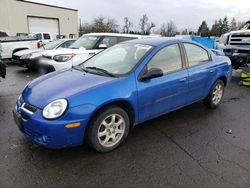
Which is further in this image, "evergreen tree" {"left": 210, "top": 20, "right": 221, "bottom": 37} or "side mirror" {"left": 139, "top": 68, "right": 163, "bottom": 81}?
"evergreen tree" {"left": 210, "top": 20, "right": 221, "bottom": 37}

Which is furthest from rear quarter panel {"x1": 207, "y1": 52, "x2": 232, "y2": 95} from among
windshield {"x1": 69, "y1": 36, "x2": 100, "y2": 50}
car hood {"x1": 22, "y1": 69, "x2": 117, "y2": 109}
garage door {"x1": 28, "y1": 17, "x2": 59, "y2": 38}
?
garage door {"x1": 28, "y1": 17, "x2": 59, "y2": 38}

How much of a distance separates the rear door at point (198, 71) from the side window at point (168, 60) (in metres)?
0.26

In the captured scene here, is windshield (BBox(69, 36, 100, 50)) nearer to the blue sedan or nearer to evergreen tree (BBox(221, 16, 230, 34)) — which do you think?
the blue sedan

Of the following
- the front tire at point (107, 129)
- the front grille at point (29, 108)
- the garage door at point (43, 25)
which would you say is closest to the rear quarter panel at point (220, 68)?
the front tire at point (107, 129)

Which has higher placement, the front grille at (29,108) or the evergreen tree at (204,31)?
the evergreen tree at (204,31)

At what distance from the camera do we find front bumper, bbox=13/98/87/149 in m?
2.55

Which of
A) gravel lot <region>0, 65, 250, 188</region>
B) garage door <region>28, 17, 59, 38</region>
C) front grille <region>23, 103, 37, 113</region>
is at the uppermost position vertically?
garage door <region>28, 17, 59, 38</region>

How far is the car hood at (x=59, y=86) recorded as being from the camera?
2754 millimetres

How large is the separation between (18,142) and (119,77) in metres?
1.81

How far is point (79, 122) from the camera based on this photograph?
2637 mm

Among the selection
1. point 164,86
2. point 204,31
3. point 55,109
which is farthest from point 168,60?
Answer: point 204,31

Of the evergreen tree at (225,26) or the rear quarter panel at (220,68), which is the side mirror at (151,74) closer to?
the rear quarter panel at (220,68)

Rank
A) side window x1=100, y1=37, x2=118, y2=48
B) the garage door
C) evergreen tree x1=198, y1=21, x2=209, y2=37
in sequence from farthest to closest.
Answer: evergreen tree x1=198, y1=21, x2=209, y2=37 < the garage door < side window x1=100, y1=37, x2=118, y2=48

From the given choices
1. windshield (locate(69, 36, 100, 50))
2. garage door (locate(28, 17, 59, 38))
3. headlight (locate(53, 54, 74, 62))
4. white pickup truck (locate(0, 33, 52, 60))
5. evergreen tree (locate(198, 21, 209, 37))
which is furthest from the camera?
evergreen tree (locate(198, 21, 209, 37))
